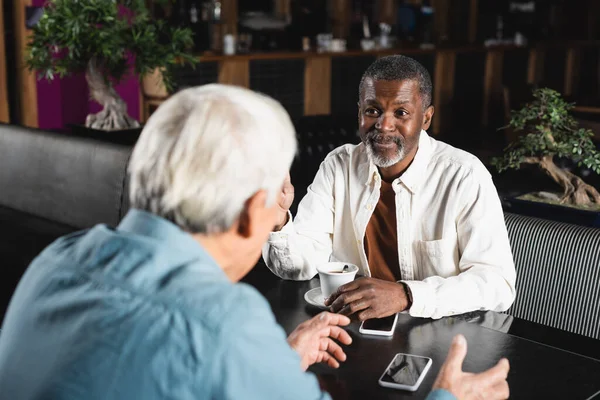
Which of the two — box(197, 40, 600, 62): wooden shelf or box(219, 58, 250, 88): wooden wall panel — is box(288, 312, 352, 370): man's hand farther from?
box(219, 58, 250, 88): wooden wall panel

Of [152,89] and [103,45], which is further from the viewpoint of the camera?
[152,89]

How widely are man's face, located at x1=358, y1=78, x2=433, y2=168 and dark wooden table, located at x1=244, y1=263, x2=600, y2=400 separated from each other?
556 mm

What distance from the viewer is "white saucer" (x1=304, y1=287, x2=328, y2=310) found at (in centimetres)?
172

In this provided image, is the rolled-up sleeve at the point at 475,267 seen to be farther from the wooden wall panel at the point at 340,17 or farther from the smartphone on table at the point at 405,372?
the wooden wall panel at the point at 340,17

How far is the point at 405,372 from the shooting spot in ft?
4.49

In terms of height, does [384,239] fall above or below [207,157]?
below

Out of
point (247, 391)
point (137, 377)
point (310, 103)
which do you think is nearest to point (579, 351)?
point (247, 391)

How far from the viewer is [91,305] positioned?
3.06 ft

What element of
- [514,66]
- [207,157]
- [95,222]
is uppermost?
[207,157]

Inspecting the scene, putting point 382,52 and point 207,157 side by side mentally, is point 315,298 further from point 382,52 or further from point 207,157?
point 382,52

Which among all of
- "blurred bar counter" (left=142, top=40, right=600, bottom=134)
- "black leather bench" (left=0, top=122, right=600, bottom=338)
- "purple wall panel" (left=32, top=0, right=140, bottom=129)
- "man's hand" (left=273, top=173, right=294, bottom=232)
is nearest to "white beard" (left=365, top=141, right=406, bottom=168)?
"man's hand" (left=273, top=173, right=294, bottom=232)

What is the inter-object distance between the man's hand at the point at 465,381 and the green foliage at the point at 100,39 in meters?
3.15

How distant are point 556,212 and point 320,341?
184cm

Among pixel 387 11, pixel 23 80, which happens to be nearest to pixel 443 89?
pixel 387 11
